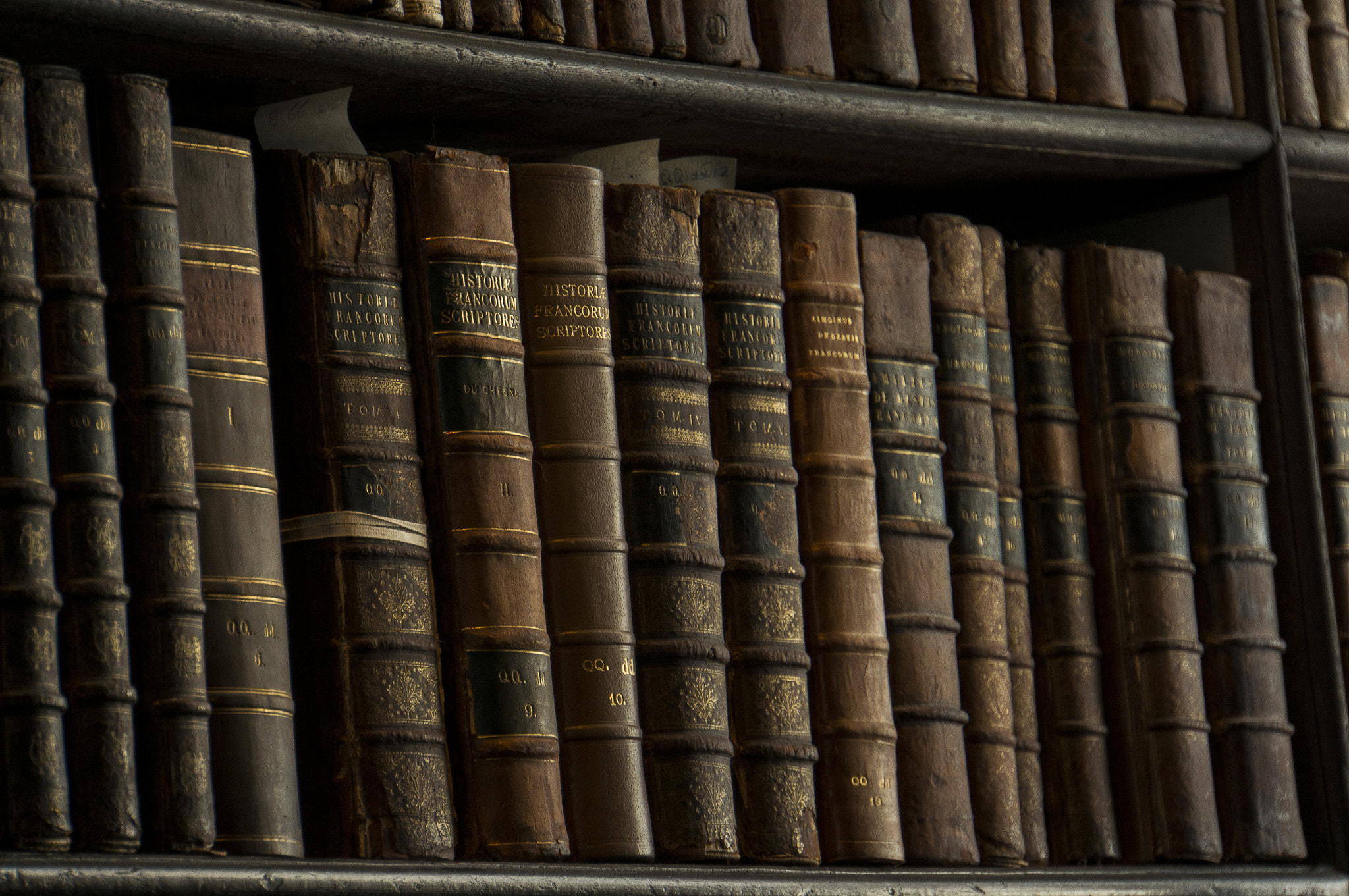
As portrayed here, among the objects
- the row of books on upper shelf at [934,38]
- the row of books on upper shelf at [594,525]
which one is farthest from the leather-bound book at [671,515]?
the row of books on upper shelf at [934,38]

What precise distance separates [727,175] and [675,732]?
1.42 ft

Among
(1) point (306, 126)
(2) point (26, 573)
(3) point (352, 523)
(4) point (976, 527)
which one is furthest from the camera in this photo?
(4) point (976, 527)

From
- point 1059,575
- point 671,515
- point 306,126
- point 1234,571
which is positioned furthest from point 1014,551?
point 306,126

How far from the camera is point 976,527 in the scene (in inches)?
48.0

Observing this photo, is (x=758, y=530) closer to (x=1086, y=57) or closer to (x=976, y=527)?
(x=976, y=527)

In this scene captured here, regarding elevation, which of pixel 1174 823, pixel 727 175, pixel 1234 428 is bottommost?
pixel 1174 823

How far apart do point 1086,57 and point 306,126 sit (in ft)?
1.89

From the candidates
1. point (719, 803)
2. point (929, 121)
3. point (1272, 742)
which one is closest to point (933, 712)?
point (719, 803)

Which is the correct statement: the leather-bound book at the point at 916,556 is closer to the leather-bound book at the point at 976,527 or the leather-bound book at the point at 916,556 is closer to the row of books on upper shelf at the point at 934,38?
the leather-bound book at the point at 976,527

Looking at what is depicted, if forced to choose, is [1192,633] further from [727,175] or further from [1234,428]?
[727,175]

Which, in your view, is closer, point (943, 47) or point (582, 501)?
point (582, 501)

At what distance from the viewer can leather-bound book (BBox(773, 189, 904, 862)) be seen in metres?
1.10

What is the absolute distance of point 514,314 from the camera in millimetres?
1052

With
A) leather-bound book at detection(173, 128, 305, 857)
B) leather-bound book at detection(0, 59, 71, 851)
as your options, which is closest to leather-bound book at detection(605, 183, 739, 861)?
leather-bound book at detection(173, 128, 305, 857)
